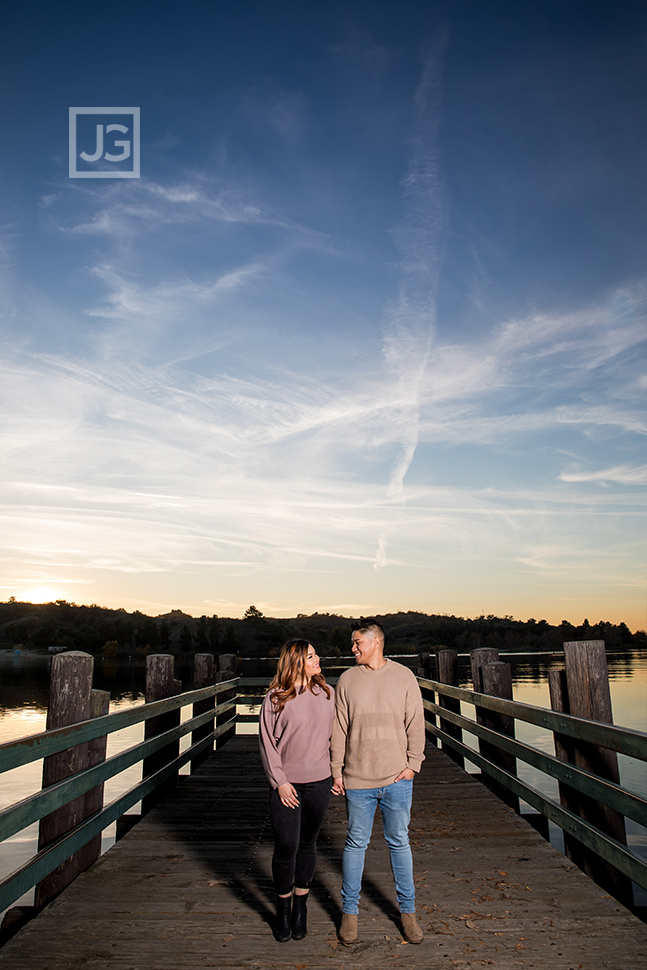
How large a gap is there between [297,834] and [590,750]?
2334mm

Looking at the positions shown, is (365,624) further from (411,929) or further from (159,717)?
(159,717)

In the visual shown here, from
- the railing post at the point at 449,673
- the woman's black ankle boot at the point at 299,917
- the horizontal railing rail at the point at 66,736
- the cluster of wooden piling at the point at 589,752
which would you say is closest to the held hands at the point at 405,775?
the woman's black ankle boot at the point at 299,917

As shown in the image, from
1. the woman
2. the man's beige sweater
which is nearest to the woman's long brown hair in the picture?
the woman

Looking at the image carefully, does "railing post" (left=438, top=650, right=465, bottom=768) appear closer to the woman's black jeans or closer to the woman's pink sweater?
the woman's black jeans

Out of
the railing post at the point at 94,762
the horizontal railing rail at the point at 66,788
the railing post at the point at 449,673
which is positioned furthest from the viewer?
the railing post at the point at 449,673

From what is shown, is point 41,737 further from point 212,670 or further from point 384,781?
point 212,670

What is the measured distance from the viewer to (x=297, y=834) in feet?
12.7

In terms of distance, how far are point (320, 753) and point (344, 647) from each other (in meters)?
125

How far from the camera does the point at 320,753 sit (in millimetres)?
3951

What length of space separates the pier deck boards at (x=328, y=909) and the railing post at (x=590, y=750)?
5.5 inches

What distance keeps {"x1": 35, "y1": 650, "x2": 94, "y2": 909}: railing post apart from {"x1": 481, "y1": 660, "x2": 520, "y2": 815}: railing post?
4202 mm

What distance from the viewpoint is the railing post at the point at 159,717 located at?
7.00 metres

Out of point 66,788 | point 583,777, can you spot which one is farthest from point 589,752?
point 66,788

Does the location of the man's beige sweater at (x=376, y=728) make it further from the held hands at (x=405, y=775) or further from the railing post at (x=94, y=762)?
the railing post at (x=94, y=762)
